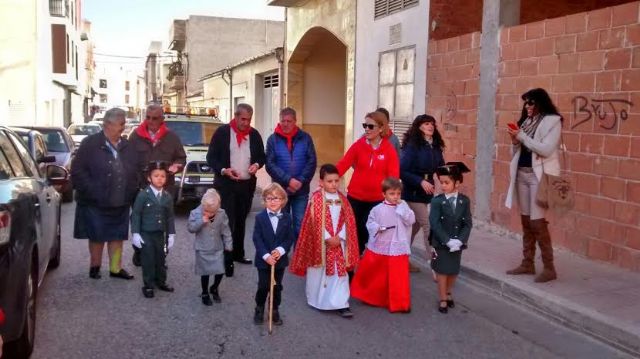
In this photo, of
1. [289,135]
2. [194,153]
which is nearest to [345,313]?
[289,135]

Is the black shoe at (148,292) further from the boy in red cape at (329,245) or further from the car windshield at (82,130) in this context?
the car windshield at (82,130)

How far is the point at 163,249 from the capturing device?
589cm

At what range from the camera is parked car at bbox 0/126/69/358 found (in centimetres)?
356

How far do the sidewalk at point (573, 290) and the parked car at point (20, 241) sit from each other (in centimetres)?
414

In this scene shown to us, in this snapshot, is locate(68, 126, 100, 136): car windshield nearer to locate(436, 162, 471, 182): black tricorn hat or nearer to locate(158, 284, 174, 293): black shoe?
locate(158, 284, 174, 293): black shoe

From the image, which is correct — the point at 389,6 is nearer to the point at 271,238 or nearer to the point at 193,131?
the point at 193,131

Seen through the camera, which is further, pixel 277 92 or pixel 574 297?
pixel 277 92

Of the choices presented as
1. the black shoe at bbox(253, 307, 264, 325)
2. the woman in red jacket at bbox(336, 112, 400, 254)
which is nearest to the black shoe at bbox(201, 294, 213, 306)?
the black shoe at bbox(253, 307, 264, 325)

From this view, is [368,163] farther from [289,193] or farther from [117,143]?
[117,143]

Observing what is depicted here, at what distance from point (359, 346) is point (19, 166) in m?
Answer: 3.13

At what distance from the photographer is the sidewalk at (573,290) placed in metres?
4.98

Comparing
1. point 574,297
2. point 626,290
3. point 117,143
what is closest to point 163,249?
point 117,143

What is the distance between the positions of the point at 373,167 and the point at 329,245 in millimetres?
1199

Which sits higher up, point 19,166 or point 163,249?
point 19,166
